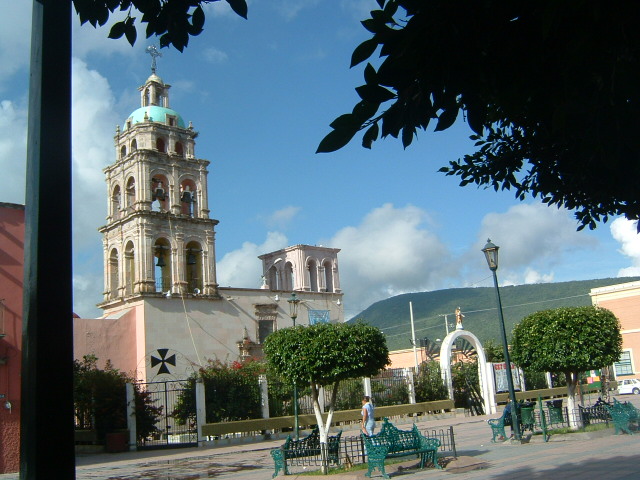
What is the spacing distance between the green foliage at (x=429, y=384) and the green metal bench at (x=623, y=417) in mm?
14583

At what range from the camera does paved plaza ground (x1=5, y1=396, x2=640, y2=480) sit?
1059 centimetres

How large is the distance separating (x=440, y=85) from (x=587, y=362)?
1440 centimetres

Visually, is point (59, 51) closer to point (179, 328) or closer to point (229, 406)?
point (229, 406)

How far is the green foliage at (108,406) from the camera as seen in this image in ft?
71.3

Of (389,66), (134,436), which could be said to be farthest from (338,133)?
(134,436)

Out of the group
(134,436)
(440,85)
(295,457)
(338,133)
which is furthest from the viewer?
(134,436)

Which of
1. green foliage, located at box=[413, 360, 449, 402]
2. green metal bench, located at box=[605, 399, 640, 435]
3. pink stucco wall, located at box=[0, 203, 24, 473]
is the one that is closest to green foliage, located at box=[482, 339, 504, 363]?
green foliage, located at box=[413, 360, 449, 402]

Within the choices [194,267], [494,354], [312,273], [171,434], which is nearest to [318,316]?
[312,273]

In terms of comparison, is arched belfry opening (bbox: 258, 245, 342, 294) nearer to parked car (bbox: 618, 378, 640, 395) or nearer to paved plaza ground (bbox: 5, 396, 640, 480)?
parked car (bbox: 618, 378, 640, 395)

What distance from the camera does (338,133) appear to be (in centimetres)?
278

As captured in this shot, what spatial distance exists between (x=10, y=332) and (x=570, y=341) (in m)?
13.1

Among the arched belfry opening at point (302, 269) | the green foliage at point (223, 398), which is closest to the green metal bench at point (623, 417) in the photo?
the green foliage at point (223, 398)

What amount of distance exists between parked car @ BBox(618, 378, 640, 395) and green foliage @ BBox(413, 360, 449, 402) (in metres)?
13.5

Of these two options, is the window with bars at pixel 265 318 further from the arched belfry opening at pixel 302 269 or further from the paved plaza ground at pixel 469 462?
the paved plaza ground at pixel 469 462
